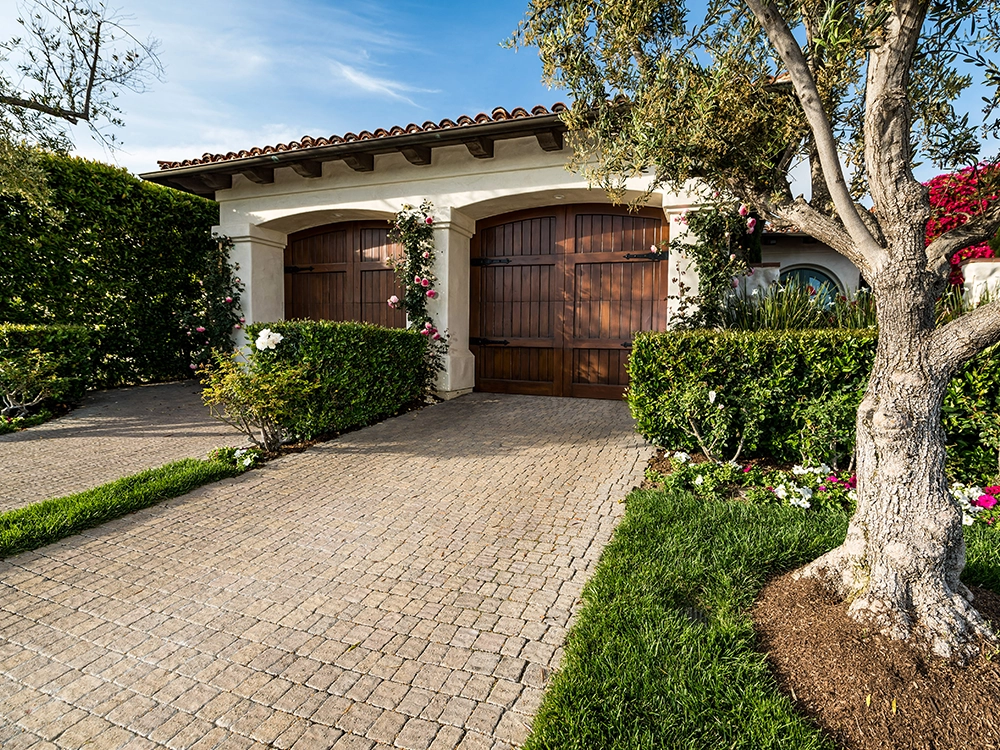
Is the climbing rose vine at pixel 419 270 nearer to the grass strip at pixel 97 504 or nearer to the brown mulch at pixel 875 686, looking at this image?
the grass strip at pixel 97 504

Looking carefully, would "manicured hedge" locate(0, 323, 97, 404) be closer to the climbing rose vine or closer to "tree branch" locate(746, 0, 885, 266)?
the climbing rose vine

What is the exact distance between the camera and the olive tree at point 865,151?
73.7 inches

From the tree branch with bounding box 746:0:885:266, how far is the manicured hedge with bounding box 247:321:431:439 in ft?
14.2

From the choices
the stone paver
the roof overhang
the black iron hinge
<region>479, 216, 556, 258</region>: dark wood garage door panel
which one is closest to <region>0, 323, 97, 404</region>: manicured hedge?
the stone paver

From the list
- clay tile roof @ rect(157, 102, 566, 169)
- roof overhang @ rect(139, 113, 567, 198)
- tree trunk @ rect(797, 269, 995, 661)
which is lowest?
tree trunk @ rect(797, 269, 995, 661)

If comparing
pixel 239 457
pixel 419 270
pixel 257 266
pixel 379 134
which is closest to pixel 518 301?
pixel 419 270

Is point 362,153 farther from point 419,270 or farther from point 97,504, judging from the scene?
point 97,504

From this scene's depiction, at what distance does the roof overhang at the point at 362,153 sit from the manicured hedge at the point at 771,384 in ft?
10.5

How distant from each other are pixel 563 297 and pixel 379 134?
11.3ft

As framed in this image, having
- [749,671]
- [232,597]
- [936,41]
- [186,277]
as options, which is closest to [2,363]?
[186,277]

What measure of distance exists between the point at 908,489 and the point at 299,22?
607cm

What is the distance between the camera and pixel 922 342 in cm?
190

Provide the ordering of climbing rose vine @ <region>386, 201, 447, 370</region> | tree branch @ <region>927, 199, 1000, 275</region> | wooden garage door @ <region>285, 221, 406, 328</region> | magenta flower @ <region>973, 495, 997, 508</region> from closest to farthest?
tree branch @ <region>927, 199, 1000, 275</region> → magenta flower @ <region>973, 495, 997, 508</region> → climbing rose vine @ <region>386, 201, 447, 370</region> → wooden garage door @ <region>285, 221, 406, 328</region>

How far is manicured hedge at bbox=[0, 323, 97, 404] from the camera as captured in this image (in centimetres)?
589
